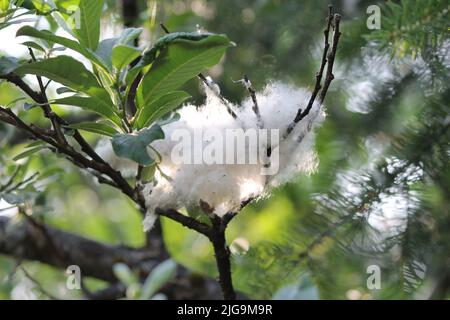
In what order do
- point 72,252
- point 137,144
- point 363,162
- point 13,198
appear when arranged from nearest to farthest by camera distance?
point 137,144 → point 13,198 → point 363,162 → point 72,252

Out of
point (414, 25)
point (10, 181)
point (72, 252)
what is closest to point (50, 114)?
point (10, 181)

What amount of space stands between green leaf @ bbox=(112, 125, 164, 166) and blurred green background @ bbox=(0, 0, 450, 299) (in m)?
0.22

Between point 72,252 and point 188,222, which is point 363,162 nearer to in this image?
point 188,222

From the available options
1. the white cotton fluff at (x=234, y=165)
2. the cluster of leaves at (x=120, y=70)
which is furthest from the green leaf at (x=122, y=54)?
the white cotton fluff at (x=234, y=165)

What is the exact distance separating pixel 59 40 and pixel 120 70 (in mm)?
60

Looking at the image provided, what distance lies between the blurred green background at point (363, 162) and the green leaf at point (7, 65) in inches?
13.5

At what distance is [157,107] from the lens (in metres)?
0.58

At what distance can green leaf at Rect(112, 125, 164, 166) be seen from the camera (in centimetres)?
52

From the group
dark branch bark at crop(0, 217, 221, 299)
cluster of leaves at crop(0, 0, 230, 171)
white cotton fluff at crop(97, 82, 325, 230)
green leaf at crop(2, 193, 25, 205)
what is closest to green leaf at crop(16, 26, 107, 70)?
cluster of leaves at crop(0, 0, 230, 171)

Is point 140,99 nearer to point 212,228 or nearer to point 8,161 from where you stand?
point 212,228

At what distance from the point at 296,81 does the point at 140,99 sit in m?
0.60

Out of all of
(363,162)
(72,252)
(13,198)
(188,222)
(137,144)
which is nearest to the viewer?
(137,144)
